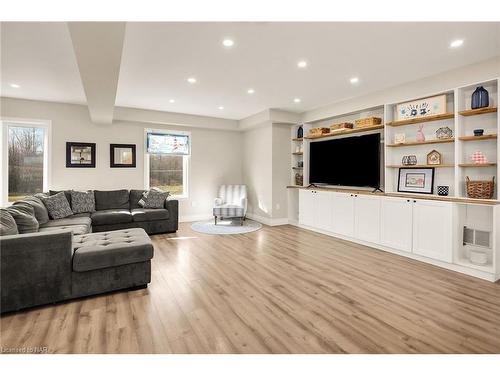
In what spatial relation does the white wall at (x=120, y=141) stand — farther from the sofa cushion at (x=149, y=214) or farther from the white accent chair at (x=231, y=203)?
the sofa cushion at (x=149, y=214)

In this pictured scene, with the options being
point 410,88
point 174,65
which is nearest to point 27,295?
point 174,65

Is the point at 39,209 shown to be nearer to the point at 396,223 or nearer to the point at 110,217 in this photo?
the point at 110,217

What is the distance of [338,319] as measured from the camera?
2.26 m

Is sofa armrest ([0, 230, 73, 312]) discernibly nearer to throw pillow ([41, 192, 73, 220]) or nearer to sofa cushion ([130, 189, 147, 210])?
throw pillow ([41, 192, 73, 220])

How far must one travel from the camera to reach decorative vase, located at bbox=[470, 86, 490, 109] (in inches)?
131

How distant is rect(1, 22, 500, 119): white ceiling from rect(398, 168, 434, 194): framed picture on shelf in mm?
1401

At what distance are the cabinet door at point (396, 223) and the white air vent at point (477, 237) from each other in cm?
64

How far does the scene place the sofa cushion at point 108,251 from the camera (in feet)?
8.53

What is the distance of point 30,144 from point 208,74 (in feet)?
13.6

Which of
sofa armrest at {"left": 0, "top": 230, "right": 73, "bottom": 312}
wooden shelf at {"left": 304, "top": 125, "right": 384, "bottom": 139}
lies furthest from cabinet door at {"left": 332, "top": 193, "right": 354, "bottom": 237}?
sofa armrest at {"left": 0, "top": 230, "right": 73, "bottom": 312}

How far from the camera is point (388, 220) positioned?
4234 mm

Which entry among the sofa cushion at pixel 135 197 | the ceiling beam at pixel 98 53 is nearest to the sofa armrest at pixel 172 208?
the sofa cushion at pixel 135 197

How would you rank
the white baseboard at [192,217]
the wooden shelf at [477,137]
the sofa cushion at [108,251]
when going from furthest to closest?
the white baseboard at [192,217], the wooden shelf at [477,137], the sofa cushion at [108,251]
